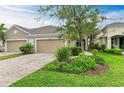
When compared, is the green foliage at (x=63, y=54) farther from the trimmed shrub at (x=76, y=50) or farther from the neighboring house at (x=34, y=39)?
→ the neighboring house at (x=34, y=39)

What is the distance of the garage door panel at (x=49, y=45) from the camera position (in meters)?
12.8

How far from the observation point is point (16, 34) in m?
16.1

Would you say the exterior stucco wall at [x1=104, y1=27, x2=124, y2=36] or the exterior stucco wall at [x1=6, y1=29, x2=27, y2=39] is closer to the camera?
the exterior stucco wall at [x1=104, y1=27, x2=124, y2=36]

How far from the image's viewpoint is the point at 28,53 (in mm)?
14695

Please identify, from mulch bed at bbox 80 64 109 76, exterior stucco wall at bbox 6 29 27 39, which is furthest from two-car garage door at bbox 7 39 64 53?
mulch bed at bbox 80 64 109 76

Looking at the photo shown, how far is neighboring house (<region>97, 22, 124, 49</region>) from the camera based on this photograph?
1206cm

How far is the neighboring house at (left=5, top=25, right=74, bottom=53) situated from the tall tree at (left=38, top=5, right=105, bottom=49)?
7.03ft

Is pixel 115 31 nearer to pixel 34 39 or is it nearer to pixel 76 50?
pixel 76 50

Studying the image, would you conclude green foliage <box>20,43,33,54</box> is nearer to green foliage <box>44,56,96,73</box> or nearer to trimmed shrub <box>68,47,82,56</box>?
trimmed shrub <box>68,47,82,56</box>

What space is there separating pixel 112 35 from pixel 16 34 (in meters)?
7.54

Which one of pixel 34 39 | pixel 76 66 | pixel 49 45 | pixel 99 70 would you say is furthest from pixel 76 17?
pixel 34 39
